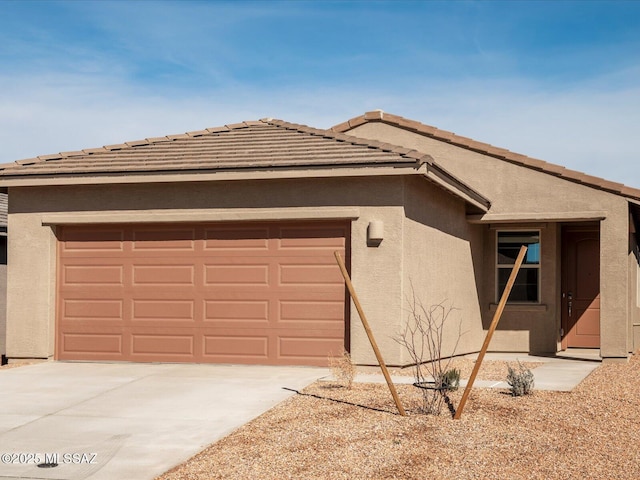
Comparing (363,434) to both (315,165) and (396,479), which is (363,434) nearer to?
(396,479)

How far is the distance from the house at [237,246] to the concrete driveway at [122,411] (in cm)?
64

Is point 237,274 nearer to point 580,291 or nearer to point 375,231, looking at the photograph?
point 375,231

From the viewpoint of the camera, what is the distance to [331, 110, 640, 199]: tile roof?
16250 mm

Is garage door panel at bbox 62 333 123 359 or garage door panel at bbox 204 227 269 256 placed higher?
garage door panel at bbox 204 227 269 256

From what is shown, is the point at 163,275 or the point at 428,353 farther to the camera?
the point at 428,353

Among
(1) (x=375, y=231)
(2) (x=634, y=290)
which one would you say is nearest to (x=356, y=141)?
(1) (x=375, y=231)

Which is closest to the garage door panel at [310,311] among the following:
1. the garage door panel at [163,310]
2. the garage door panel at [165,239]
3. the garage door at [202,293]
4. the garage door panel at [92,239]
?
the garage door at [202,293]

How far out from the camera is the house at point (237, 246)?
13422 mm

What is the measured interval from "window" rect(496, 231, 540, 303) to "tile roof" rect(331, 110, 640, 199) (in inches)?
62.5

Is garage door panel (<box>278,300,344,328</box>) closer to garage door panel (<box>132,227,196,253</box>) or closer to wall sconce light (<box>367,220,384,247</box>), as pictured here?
wall sconce light (<box>367,220,384,247</box>)

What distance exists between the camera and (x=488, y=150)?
17.5 meters

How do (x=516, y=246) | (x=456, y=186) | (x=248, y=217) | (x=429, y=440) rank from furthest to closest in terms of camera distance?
(x=516, y=246) → (x=456, y=186) → (x=248, y=217) → (x=429, y=440)

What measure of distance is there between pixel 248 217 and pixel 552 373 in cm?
544

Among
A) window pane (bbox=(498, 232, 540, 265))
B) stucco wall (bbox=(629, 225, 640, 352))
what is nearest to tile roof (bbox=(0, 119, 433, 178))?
window pane (bbox=(498, 232, 540, 265))
